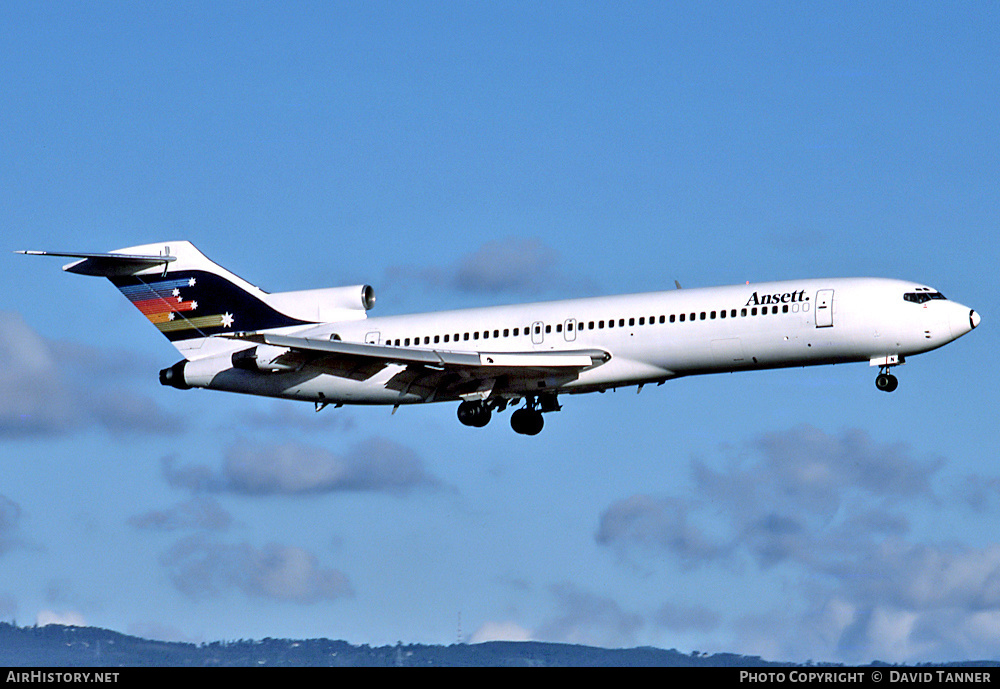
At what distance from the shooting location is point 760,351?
38.5 metres

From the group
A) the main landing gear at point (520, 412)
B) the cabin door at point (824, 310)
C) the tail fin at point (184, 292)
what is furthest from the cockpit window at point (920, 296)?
the tail fin at point (184, 292)

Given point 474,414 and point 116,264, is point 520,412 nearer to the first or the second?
point 474,414

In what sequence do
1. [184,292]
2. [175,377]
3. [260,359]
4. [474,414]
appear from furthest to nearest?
[184,292] < [175,377] < [260,359] < [474,414]

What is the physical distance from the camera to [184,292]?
157ft

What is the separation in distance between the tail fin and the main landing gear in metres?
7.19

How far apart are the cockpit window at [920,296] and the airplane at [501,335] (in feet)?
0.14

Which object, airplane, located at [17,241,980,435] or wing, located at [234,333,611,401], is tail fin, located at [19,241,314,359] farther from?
wing, located at [234,333,611,401]

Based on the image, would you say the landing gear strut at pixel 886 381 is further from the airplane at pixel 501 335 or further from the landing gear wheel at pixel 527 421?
the landing gear wheel at pixel 527 421

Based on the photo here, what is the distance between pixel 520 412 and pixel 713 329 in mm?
8806

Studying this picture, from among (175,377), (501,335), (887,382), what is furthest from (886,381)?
(175,377)

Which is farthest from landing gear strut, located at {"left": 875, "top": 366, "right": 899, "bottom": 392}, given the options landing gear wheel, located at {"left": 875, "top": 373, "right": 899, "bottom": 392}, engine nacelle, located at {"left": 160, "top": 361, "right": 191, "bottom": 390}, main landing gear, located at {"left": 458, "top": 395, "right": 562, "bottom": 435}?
engine nacelle, located at {"left": 160, "top": 361, "right": 191, "bottom": 390}

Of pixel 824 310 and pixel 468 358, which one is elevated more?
pixel 824 310

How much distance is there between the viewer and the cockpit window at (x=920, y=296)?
3791cm
